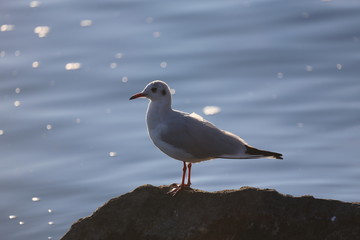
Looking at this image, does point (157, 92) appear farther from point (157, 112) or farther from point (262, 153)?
point (262, 153)

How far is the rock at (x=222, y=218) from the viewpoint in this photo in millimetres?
9000

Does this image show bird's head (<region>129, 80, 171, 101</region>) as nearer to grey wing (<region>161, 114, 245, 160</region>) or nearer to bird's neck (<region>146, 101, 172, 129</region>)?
bird's neck (<region>146, 101, 172, 129</region>)

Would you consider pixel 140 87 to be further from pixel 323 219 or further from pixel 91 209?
pixel 323 219

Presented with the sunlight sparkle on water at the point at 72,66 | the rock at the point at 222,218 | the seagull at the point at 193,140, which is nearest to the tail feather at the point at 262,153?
the seagull at the point at 193,140

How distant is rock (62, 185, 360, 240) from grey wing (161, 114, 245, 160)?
33.9 inches

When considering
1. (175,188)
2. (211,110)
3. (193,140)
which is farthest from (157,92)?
(211,110)

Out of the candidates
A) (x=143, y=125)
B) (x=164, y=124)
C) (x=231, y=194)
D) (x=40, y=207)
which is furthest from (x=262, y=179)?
(x=231, y=194)

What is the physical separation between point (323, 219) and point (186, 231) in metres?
1.36

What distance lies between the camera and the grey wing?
1048 centimetres

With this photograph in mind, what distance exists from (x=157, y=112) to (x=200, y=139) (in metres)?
0.74

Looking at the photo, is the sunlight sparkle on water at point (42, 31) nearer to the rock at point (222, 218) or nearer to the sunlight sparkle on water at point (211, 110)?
the sunlight sparkle on water at point (211, 110)

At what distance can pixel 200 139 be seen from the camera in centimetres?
1053

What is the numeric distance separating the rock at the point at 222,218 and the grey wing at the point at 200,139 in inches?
33.9

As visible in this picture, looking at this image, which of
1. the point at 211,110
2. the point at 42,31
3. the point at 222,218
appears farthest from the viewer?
the point at 42,31
